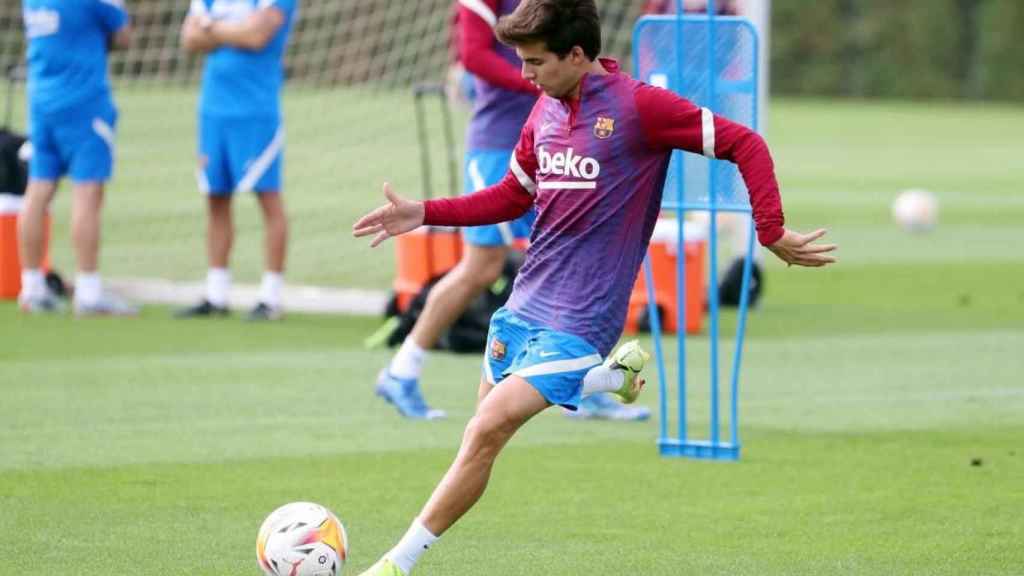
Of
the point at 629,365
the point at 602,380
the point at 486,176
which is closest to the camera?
the point at 602,380

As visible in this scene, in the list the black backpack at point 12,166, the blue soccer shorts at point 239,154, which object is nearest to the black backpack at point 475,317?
the blue soccer shorts at point 239,154

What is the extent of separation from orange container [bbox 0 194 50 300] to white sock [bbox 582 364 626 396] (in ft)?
27.3

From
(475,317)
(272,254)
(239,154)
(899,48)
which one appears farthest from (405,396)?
(899,48)

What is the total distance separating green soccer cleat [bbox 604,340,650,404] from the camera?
624 cm

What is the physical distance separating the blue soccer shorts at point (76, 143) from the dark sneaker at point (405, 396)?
438 centimetres

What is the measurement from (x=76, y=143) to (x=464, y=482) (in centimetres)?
782

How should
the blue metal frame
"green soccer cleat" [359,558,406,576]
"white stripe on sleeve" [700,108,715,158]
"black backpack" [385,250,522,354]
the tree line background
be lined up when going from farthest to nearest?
the tree line background < "black backpack" [385,250,522,354] < the blue metal frame < "white stripe on sleeve" [700,108,715,158] < "green soccer cleat" [359,558,406,576]

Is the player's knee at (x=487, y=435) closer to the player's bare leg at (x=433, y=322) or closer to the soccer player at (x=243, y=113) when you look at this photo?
the player's bare leg at (x=433, y=322)

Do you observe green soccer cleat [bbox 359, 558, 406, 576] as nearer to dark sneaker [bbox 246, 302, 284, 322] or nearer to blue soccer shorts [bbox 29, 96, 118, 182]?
dark sneaker [bbox 246, 302, 284, 322]

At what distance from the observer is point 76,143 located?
42.4 ft

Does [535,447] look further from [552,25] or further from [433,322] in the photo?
[552,25]

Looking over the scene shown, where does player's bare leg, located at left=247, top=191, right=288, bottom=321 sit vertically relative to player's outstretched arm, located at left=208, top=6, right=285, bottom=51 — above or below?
below

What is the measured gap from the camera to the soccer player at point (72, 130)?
1288cm

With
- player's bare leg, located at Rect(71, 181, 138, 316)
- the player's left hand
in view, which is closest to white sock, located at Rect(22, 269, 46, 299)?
player's bare leg, located at Rect(71, 181, 138, 316)
